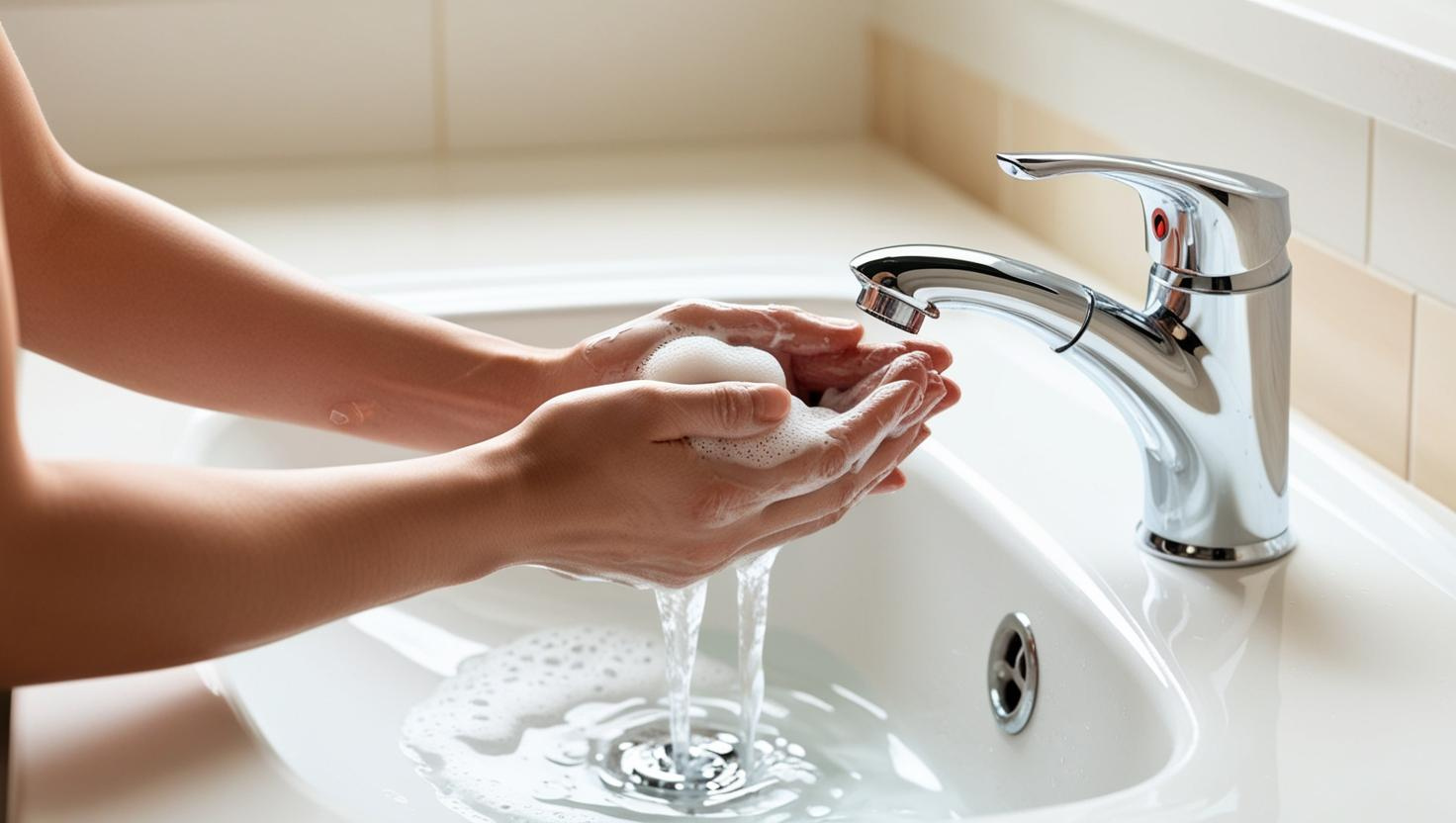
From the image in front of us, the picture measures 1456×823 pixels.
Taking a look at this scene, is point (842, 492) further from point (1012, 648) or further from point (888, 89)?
point (888, 89)

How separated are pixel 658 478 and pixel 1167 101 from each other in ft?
1.72

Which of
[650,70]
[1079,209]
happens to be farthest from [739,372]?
[650,70]

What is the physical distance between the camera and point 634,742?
86cm

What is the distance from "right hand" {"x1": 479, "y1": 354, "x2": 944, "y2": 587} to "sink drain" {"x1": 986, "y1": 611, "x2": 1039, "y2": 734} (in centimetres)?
15

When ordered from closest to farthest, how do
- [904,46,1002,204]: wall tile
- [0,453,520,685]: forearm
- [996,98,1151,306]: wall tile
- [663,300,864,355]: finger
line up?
1. [0,453,520,685]: forearm
2. [663,300,864,355]: finger
3. [996,98,1151,306]: wall tile
4. [904,46,1002,204]: wall tile

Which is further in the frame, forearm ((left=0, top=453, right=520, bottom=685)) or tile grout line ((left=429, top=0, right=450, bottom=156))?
tile grout line ((left=429, top=0, right=450, bottom=156))

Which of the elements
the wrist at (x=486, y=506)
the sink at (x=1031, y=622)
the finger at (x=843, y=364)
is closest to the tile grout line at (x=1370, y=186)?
the sink at (x=1031, y=622)

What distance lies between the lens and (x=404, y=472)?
0.62 meters

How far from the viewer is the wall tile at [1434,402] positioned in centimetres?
80

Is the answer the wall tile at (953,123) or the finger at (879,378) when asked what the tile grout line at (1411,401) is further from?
the wall tile at (953,123)

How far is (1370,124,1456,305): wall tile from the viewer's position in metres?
0.79

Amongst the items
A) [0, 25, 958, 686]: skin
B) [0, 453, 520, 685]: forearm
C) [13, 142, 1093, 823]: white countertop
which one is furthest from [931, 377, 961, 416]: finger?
[13, 142, 1093, 823]: white countertop

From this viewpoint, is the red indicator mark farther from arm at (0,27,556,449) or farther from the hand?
arm at (0,27,556,449)

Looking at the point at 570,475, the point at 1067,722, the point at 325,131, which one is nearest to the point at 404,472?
the point at 570,475
